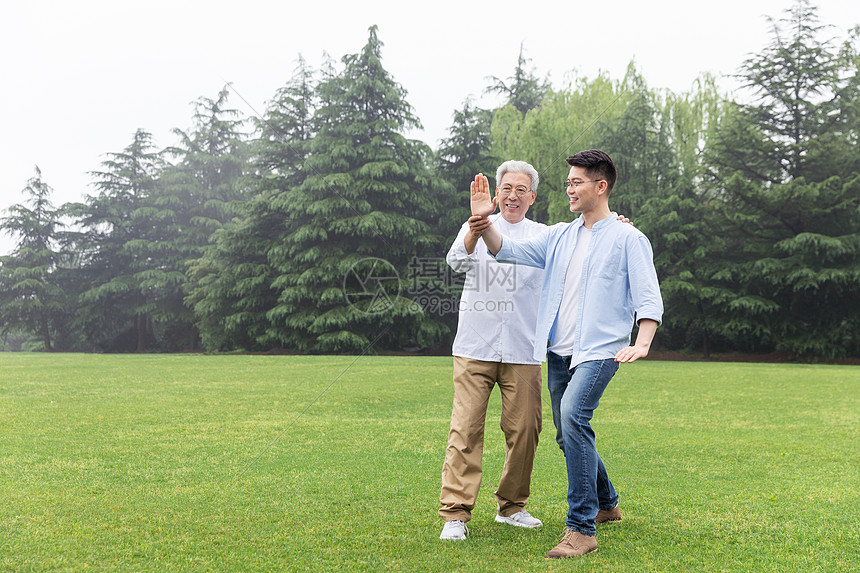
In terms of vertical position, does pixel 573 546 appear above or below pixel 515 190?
below

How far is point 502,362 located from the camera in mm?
3996

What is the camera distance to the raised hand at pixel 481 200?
11.6 ft

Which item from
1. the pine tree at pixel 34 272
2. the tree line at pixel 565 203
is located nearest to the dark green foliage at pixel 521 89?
the tree line at pixel 565 203

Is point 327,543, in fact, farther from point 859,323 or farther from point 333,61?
point 333,61

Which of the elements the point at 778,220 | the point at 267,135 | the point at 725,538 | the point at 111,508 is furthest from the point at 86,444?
the point at 267,135

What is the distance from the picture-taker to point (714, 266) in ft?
87.5

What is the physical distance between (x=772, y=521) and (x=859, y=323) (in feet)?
82.4

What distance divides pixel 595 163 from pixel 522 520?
2.18m

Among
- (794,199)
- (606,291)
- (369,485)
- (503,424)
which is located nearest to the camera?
(606,291)

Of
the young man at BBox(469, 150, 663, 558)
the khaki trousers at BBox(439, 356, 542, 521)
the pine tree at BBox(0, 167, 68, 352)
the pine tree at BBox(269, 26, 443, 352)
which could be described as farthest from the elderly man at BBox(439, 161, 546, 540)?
the pine tree at BBox(0, 167, 68, 352)

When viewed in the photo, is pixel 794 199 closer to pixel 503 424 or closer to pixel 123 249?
pixel 503 424

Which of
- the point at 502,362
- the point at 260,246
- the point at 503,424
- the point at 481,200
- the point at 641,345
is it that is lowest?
the point at 503,424

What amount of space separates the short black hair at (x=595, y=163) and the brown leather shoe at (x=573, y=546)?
1901 mm

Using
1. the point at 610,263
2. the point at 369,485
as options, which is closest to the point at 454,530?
the point at 369,485
